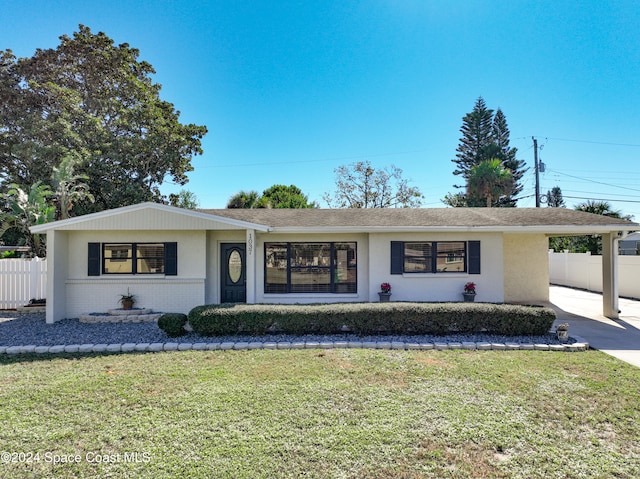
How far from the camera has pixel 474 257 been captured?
1055 centimetres

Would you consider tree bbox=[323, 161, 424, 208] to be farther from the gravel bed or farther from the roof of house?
the gravel bed

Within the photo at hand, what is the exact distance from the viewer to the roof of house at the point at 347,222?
9.43m

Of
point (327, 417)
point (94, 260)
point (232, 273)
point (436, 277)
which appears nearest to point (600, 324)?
point (436, 277)

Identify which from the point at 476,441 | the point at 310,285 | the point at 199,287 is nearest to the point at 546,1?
the point at 310,285

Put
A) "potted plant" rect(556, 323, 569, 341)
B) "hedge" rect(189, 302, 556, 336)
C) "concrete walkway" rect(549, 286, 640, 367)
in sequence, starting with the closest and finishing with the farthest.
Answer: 1. "concrete walkway" rect(549, 286, 640, 367)
2. "potted plant" rect(556, 323, 569, 341)
3. "hedge" rect(189, 302, 556, 336)

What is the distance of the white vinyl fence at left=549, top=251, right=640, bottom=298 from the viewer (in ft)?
43.0

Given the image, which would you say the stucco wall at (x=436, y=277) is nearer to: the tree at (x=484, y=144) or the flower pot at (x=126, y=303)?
the flower pot at (x=126, y=303)

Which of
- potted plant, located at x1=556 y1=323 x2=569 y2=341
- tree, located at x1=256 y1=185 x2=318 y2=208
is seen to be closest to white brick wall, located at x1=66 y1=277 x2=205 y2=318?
potted plant, located at x1=556 y1=323 x2=569 y2=341

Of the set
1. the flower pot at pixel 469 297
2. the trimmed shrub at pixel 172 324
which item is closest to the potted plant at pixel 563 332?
the flower pot at pixel 469 297

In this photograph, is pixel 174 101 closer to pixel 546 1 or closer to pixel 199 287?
pixel 199 287

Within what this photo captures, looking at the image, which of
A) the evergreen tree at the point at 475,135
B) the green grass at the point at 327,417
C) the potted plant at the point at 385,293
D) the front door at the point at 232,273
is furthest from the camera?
the evergreen tree at the point at 475,135

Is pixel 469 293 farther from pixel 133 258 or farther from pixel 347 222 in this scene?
pixel 133 258

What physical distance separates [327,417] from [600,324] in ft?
30.0

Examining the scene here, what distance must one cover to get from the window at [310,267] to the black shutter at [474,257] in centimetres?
368
